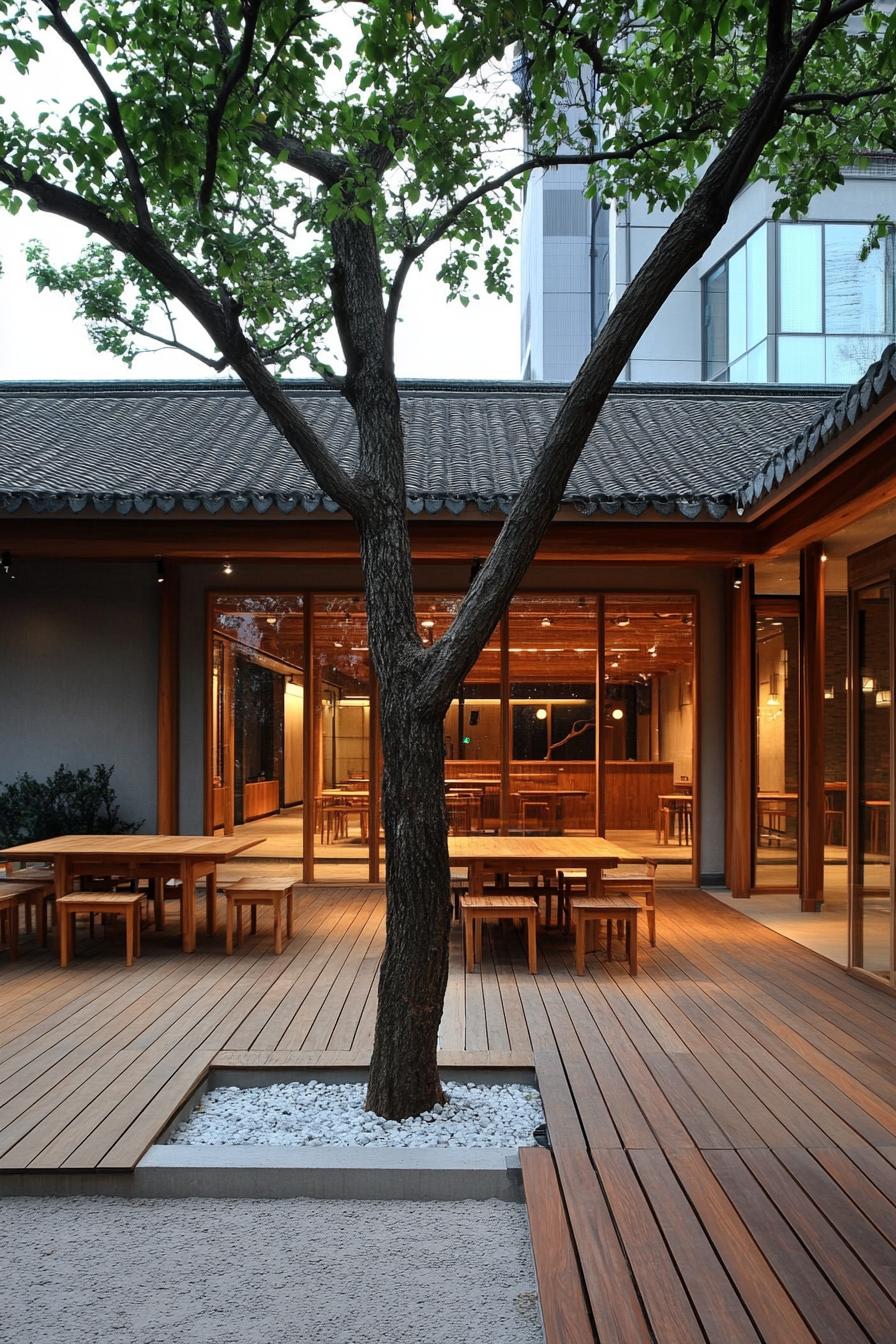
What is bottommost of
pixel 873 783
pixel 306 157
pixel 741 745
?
pixel 873 783

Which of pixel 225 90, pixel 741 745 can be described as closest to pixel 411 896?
pixel 225 90

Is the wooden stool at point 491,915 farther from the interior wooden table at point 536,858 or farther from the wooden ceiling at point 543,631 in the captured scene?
the wooden ceiling at point 543,631

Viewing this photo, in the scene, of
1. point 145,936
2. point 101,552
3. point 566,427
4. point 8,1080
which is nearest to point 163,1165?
point 8,1080

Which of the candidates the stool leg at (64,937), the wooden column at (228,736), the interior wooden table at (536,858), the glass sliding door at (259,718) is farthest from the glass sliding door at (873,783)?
the wooden column at (228,736)

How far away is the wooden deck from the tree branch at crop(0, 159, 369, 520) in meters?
2.22

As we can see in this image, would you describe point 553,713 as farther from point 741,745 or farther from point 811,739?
point 811,739

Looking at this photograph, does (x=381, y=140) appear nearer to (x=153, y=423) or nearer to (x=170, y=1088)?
(x=170, y=1088)

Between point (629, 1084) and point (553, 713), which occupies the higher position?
point (553, 713)

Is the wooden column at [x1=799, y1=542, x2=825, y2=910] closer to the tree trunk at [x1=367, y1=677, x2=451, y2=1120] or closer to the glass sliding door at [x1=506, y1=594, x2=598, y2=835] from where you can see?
the glass sliding door at [x1=506, y1=594, x2=598, y2=835]

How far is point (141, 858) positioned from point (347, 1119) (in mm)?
3314

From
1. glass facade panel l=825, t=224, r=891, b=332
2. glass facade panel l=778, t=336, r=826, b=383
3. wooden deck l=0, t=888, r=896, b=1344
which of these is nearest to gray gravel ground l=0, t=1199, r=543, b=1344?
wooden deck l=0, t=888, r=896, b=1344

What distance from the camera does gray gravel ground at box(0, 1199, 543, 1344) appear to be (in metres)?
2.69

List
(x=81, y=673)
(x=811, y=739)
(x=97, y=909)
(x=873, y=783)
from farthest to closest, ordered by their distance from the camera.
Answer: (x=81, y=673)
(x=811, y=739)
(x=97, y=909)
(x=873, y=783)

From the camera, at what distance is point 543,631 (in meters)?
9.66
